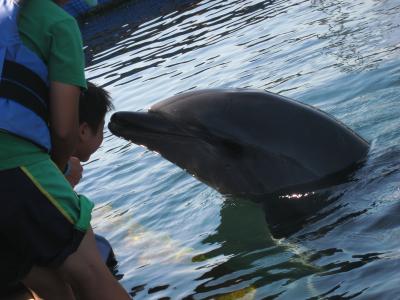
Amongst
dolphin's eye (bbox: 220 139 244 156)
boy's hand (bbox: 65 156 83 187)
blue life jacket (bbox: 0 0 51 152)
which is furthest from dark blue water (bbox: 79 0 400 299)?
blue life jacket (bbox: 0 0 51 152)

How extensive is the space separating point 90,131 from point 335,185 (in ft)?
6.33

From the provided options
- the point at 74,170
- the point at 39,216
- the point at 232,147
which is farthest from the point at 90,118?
the point at 232,147

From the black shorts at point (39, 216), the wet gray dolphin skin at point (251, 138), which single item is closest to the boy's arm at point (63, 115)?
the black shorts at point (39, 216)

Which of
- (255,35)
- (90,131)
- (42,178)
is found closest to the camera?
(42,178)

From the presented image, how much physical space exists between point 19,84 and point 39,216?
0.63 metres

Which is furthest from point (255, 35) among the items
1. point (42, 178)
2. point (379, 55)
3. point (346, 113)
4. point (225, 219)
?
point (42, 178)

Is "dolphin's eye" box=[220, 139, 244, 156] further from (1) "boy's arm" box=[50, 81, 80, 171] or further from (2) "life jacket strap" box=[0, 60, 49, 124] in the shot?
(2) "life jacket strap" box=[0, 60, 49, 124]

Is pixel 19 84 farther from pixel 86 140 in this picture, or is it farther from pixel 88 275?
pixel 88 275

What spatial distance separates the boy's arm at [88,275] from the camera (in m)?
3.65

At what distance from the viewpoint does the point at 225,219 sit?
5.88 metres

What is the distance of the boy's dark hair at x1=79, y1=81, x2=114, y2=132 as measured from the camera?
4.30 meters

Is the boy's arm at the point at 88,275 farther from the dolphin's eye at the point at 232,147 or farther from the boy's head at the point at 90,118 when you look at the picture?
the dolphin's eye at the point at 232,147

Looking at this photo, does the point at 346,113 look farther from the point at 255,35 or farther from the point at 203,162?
the point at 255,35

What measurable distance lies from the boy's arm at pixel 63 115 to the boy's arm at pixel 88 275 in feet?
1.58
